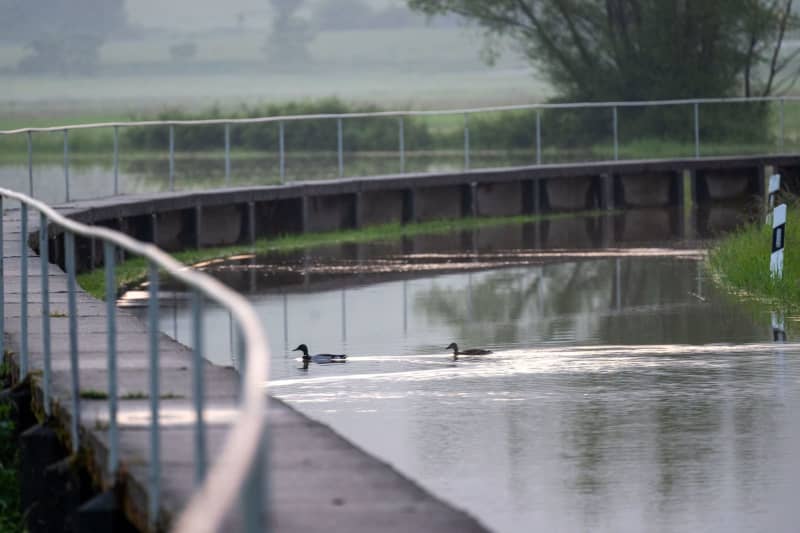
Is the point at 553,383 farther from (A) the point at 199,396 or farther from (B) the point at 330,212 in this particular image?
(B) the point at 330,212

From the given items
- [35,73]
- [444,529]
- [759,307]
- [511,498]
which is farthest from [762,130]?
[35,73]

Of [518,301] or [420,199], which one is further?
[420,199]

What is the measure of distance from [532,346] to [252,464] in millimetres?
11226

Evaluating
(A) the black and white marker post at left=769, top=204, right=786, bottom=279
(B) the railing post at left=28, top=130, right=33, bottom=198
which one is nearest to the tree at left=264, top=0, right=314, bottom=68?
(B) the railing post at left=28, top=130, right=33, bottom=198

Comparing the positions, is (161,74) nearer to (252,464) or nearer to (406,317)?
(406,317)

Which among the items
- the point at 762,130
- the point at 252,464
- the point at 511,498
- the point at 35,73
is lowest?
the point at 511,498

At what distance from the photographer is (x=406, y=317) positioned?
18.2 meters

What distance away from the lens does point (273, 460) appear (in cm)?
812

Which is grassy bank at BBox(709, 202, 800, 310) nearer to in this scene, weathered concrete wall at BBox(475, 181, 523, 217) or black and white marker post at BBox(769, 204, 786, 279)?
black and white marker post at BBox(769, 204, 786, 279)

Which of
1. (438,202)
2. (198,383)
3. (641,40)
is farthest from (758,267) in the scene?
(641,40)

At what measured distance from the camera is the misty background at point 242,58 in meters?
131

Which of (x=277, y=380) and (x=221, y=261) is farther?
(x=221, y=261)

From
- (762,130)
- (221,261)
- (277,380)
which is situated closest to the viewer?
(277,380)

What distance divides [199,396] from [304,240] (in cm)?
2172
